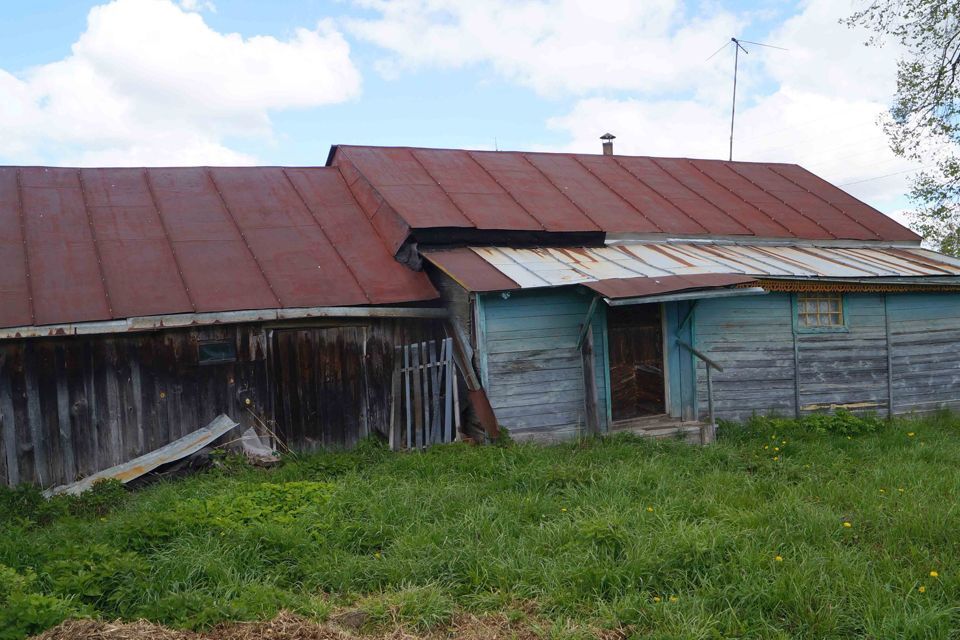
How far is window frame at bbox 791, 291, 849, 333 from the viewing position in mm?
11031

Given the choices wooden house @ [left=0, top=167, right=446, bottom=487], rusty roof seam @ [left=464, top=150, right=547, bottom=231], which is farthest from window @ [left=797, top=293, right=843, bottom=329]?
wooden house @ [left=0, top=167, right=446, bottom=487]

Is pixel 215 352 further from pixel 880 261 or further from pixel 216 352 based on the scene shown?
pixel 880 261

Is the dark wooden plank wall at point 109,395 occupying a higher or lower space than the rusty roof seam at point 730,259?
lower

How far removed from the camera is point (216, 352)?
897cm

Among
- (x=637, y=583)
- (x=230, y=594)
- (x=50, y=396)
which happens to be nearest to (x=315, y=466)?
(x=50, y=396)

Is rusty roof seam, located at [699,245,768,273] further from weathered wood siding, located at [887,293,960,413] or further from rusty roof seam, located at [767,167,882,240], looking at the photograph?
rusty roof seam, located at [767,167,882,240]

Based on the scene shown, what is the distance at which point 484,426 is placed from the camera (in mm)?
9164

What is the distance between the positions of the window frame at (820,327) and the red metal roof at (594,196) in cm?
202

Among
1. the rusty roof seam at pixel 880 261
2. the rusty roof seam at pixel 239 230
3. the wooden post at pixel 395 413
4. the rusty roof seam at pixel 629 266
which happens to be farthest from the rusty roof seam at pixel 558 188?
the rusty roof seam at pixel 239 230

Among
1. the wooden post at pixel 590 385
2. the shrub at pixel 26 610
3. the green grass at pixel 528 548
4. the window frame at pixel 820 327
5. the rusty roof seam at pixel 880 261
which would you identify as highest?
the rusty roof seam at pixel 880 261

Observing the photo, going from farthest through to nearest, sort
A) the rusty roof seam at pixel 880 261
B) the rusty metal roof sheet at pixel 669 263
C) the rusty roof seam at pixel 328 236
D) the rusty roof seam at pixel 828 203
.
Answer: the rusty roof seam at pixel 828 203 → the rusty roof seam at pixel 880 261 → the rusty roof seam at pixel 328 236 → the rusty metal roof sheet at pixel 669 263

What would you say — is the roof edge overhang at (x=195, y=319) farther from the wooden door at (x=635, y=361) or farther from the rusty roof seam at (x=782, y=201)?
the rusty roof seam at (x=782, y=201)

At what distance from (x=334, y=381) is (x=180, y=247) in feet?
8.99

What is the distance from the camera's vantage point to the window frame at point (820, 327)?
1103 cm
